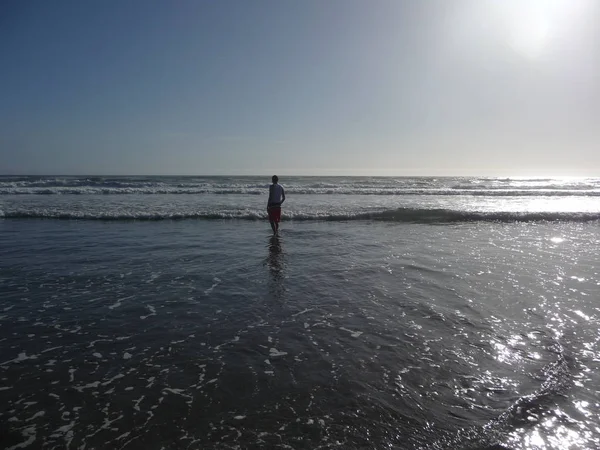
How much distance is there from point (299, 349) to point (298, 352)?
0.28ft

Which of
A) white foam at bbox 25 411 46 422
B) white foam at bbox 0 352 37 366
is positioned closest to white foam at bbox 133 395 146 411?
white foam at bbox 25 411 46 422

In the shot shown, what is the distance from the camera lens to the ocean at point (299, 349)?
3312 mm

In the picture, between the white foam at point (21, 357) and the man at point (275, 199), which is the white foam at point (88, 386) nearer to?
the white foam at point (21, 357)

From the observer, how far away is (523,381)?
404 cm

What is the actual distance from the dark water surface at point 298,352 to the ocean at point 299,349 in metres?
0.02

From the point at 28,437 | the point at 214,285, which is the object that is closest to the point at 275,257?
the point at 214,285

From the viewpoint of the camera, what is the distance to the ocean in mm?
3312

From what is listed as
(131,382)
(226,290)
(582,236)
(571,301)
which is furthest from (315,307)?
(582,236)

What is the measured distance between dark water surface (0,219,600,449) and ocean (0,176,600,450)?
2 cm

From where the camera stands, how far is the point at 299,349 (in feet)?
15.9

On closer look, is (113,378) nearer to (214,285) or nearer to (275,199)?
(214,285)

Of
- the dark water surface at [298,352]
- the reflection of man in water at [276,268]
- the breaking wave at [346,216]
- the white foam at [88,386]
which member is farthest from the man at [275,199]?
the white foam at [88,386]

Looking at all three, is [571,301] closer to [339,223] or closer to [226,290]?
[226,290]

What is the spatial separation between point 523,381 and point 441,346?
105cm
